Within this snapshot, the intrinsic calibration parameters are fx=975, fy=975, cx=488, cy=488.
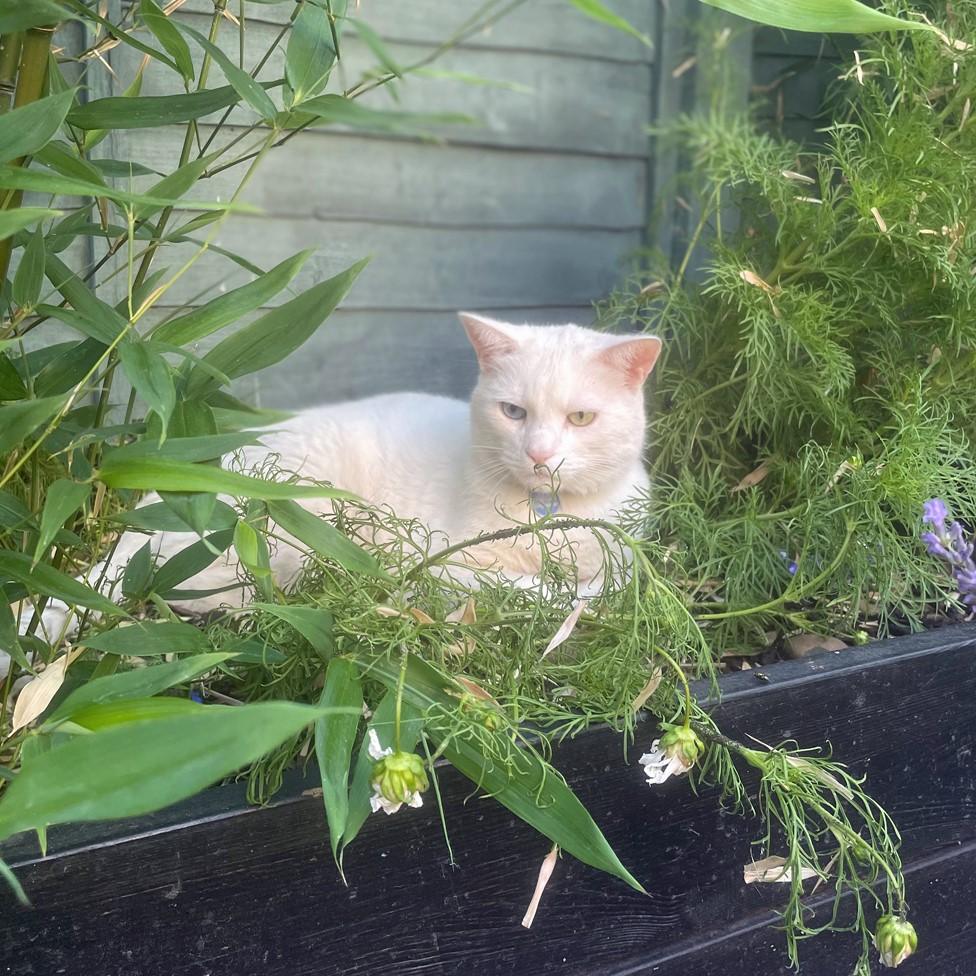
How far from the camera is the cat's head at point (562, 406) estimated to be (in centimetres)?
125

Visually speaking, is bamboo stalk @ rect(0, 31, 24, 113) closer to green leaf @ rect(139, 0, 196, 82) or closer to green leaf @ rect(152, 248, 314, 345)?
green leaf @ rect(139, 0, 196, 82)

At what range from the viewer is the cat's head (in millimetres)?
1253

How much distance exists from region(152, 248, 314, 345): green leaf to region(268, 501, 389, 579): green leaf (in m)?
0.13

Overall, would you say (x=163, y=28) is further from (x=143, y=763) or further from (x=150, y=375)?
(x=143, y=763)

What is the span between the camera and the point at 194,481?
54cm

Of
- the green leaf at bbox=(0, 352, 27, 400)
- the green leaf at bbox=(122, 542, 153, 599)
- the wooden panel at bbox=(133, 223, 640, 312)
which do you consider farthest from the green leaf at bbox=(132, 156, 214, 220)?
the wooden panel at bbox=(133, 223, 640, 312)

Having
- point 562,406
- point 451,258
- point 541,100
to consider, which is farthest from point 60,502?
point 541,100

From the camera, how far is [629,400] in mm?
1301

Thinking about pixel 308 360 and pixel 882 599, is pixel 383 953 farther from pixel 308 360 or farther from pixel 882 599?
pixel 308 360

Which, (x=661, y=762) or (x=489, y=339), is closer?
(x=661, y=762)

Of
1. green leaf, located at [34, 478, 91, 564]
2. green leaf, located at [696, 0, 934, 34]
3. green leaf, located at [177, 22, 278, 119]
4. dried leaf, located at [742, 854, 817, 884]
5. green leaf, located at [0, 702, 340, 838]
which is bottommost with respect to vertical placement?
dried leaf, located at [742, 854, 817, 884]

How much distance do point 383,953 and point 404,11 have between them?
1725 mm

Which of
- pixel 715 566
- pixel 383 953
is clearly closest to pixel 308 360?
pixel 715 566

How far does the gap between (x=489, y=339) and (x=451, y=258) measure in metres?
0.80
